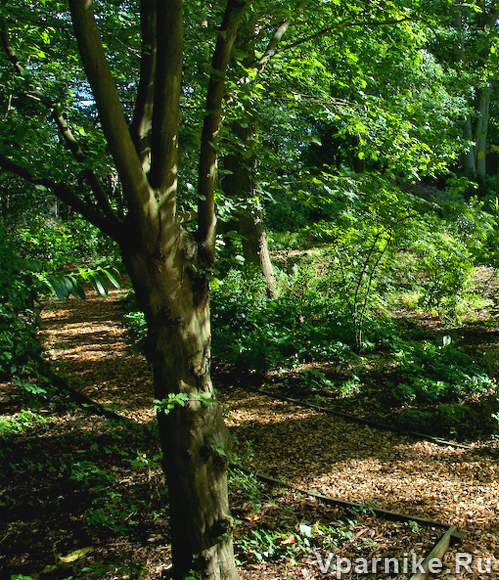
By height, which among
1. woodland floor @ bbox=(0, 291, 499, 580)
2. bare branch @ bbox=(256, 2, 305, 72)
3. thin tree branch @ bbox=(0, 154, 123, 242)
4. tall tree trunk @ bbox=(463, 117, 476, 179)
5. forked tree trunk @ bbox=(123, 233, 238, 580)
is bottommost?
woodland floor @ bbox=(0, 291, 499, 580)

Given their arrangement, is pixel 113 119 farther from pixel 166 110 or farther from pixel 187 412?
pixel 187 412

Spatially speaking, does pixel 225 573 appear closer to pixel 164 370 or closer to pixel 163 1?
pixel 164 370

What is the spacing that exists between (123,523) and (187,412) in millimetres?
1729

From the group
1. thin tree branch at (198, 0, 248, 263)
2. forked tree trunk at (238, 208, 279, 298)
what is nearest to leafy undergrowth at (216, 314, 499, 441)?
forked tree trunk at (238, 208, 279, 298)

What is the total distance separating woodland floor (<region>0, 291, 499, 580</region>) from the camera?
138 inches

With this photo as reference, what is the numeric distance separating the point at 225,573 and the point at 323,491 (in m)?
2.02

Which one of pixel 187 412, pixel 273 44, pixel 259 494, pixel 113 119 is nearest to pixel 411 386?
pixel 259 494

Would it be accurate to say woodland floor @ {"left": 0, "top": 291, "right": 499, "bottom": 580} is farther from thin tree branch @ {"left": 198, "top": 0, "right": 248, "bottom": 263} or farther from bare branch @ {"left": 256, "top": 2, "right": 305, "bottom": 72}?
bare branch @ {"left": 256, "top": 2, "right": 305, "bottom": 72}

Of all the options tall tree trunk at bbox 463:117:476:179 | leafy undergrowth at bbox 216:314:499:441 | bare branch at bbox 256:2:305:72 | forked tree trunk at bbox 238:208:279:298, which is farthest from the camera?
tall tree trunk at bbox 463:117:476:179

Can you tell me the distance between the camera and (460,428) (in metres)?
5.79

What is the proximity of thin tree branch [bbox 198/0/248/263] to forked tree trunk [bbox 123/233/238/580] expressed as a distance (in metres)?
0.16

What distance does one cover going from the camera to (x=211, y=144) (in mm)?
2689

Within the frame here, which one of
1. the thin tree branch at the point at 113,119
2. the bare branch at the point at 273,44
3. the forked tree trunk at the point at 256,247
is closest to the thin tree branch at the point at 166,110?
the thin tree branch at the point at 113,119

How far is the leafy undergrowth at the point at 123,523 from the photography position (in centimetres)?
342
